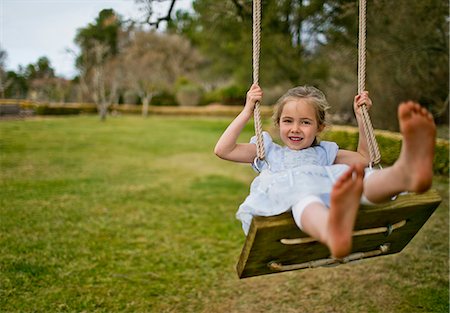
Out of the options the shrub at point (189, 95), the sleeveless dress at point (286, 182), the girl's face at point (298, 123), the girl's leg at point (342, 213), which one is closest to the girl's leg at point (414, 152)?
the girl's leg at point (342, 213)

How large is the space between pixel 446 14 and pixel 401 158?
6080 millimetres

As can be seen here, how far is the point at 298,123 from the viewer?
219 cm

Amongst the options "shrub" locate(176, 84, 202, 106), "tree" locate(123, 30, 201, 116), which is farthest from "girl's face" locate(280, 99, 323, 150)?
"tree" locate(123, 30, 201, 116)

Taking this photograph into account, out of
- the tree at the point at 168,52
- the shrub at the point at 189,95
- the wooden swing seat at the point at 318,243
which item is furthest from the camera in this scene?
the tree at the point at 168,52

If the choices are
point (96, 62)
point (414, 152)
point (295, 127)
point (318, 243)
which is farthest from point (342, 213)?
point (96, 62)

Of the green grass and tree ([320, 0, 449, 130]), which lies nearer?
the green grass

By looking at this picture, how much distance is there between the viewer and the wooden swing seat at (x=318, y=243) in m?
1.84

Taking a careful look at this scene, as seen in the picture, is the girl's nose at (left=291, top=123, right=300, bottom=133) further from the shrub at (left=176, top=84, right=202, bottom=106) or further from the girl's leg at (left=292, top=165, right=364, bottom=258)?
the shrub at (left=176, top=84, right=202, bottom=106)

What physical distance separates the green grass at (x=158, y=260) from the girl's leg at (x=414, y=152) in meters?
1.98

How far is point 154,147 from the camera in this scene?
529 inches

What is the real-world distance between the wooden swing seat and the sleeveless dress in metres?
0.06

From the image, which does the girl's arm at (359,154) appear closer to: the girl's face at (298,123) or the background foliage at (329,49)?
the girl's face at (298,123)

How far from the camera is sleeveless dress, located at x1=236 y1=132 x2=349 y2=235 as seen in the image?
72.7 inches

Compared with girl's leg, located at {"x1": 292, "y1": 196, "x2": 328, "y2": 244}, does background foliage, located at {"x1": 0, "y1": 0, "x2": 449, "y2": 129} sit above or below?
above
